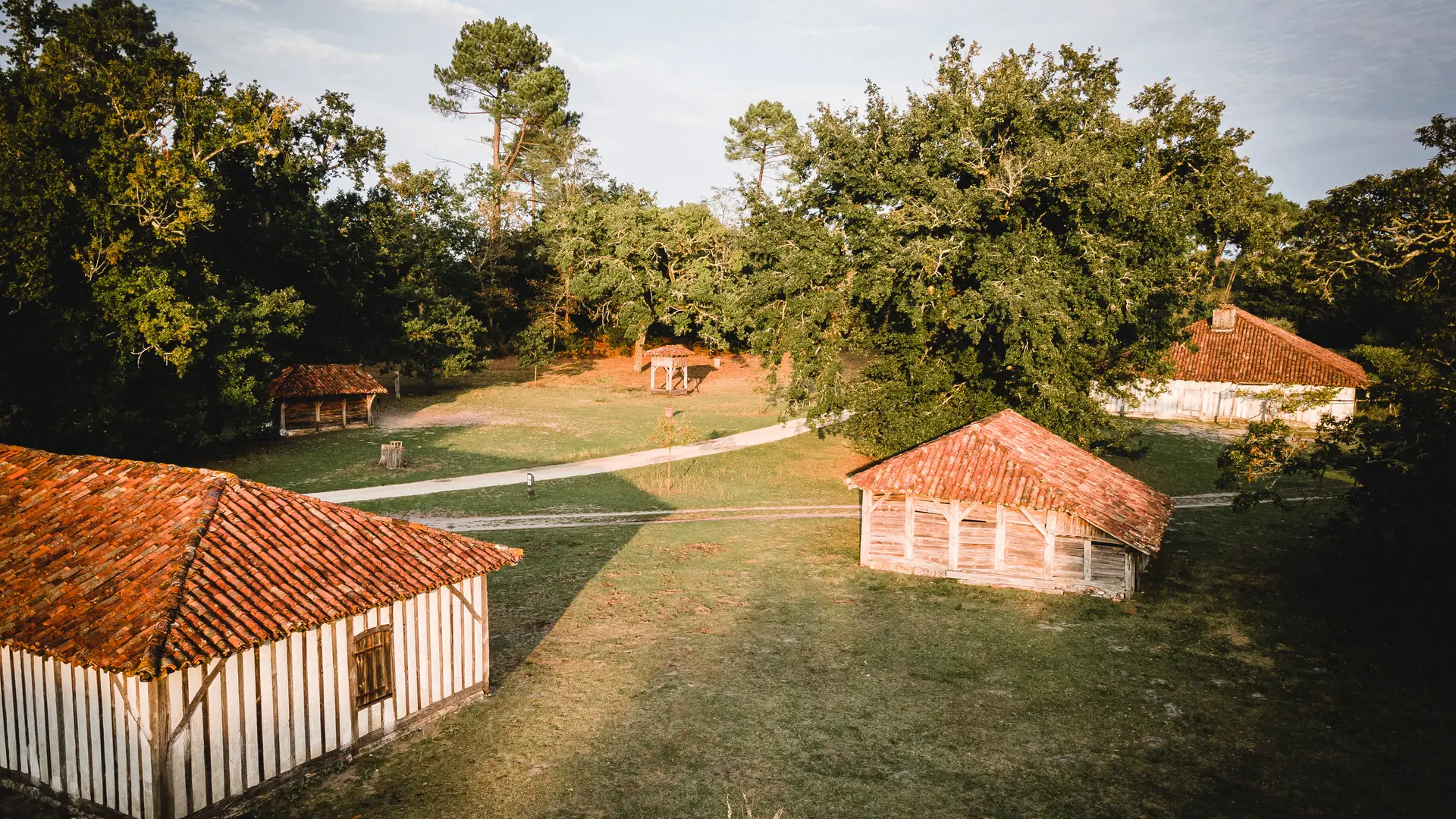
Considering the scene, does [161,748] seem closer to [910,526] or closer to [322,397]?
[910,526]

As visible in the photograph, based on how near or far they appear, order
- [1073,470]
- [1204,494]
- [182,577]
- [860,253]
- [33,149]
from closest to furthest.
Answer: [182,577] < [1073,470] < [33,149] < [860,253] < [1204,494]

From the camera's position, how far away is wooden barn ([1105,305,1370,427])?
46094mm

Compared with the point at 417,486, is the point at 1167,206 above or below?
above

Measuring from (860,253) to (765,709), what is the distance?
1850 centimetres

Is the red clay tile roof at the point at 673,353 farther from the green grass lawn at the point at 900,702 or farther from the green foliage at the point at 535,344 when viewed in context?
the green grass lawn at the point at 900,702

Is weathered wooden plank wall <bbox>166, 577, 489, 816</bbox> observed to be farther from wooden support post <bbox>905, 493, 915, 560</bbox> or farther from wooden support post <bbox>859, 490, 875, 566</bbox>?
wooden support post <bbox>905, 493, 915, 560</bbox>

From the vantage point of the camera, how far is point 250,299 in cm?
3647

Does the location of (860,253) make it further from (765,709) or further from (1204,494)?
(765,709)

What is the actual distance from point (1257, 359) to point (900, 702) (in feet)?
146

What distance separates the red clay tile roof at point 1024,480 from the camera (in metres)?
20.2

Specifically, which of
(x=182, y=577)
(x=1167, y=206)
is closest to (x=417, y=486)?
(x=182, y=577)

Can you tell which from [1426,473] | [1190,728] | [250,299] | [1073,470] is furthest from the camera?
[250,299]

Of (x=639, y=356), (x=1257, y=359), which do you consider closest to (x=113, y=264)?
(x=639, y=356)

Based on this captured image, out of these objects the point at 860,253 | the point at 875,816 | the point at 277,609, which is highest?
the point at 860,253
